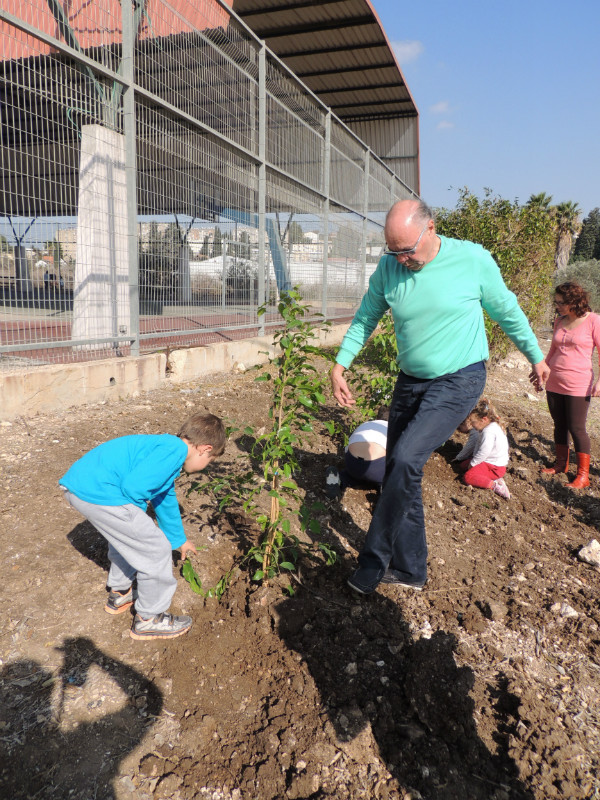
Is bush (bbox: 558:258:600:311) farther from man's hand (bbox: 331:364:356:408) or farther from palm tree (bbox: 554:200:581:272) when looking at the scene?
man's hand (bbox: 331:364:356:408)

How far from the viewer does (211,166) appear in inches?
231

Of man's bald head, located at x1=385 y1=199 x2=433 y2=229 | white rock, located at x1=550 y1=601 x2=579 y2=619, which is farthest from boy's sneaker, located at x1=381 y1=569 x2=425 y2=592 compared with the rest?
man's bald head, located at x1=385 y1=199 x2=433 y2=229

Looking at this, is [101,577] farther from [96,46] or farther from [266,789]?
[96,46]

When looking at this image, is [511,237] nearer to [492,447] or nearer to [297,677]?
[492,447]

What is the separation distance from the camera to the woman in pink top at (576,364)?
4.51m

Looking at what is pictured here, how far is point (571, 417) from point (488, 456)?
101 cm

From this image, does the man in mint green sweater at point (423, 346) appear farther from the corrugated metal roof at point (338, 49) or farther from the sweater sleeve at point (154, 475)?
the corrugated metal roof at point (338, 49)

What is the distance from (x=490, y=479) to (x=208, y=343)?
3400 millimetres

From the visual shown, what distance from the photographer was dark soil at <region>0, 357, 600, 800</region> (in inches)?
67.4

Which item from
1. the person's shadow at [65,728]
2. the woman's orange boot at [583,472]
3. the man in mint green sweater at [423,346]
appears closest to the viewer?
the person's shadow at [65,728]

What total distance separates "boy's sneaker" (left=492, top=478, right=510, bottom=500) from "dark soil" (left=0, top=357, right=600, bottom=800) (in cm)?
71

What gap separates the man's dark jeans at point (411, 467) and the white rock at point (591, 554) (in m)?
1.23

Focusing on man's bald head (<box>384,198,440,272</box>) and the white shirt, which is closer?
man's bald head (<box>384,198,440,272</box>)


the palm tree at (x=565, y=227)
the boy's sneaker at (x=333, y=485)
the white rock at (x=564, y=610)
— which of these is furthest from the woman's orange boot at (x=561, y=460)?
the palm tree at (x=565, y=227)
